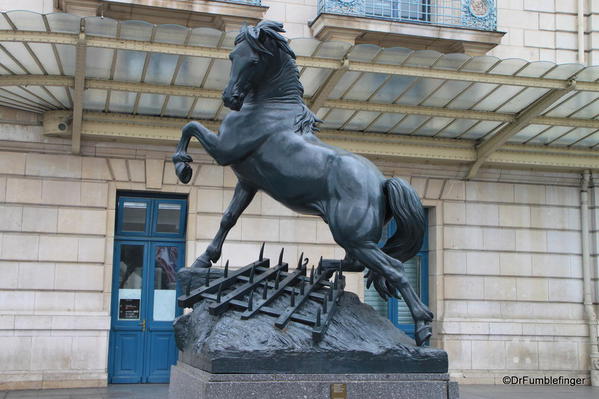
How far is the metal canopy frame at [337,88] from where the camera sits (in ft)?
37.1

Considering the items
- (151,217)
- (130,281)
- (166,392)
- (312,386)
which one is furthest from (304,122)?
(130,281)

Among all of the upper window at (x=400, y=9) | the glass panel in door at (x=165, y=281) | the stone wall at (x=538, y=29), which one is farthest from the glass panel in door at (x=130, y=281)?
the stone wall at (x=538, y=29)

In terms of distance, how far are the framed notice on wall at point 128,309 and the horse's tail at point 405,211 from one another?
1021 cm

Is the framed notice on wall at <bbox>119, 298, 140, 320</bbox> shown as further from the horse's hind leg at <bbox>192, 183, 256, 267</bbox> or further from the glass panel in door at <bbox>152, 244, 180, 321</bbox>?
the horse's hind leg at <bbox>192, 183, 256, 267</bbox>

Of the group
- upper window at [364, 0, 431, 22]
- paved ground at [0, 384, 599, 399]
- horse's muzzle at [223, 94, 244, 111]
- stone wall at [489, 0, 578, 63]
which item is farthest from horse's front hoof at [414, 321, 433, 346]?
stone wall at [489, 0, 578, 63]

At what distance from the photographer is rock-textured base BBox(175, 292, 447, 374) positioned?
14.4ft

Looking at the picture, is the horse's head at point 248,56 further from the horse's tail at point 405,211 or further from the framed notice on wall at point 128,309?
the framed notice on wall at point 128,309

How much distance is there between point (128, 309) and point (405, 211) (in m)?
10.5

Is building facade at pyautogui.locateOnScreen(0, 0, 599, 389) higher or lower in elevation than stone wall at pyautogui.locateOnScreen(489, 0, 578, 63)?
lower

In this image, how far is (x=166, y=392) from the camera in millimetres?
12703

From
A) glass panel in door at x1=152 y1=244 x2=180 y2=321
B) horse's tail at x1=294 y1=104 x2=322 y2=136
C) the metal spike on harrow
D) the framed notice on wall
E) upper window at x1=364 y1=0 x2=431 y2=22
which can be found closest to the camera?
the metal spike on harrow

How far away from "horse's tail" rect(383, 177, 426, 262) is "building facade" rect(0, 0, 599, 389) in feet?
22.3

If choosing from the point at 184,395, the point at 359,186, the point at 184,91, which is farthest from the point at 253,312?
the point at 184,91

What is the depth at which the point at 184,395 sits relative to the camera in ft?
15.8
